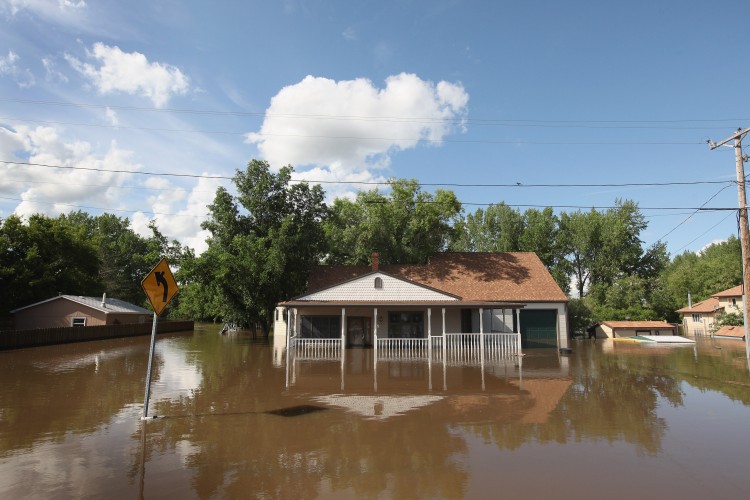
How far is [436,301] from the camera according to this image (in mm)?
22938

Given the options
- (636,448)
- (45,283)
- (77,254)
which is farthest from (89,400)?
(77,254)

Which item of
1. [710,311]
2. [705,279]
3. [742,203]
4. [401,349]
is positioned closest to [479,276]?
[401,349]

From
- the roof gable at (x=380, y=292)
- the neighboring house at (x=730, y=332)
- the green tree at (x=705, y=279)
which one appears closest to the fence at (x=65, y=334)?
the roof gable at (x=380, y=292)

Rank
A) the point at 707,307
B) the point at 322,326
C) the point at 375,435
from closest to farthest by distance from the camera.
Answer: the point at 375,435 → the point at 322,326 → the point at 707,307

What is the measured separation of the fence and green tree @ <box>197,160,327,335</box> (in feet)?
17.4

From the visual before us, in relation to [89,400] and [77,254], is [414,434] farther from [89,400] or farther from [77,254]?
[77,254]

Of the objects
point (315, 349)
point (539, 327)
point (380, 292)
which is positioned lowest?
point (315, 349)

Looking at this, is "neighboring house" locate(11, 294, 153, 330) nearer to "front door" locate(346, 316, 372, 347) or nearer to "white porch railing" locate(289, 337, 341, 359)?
"white porch railing" locate(289, 337, 341, 359)

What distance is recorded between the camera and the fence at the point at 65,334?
24.0 m

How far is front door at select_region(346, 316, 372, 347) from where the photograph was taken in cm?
2539

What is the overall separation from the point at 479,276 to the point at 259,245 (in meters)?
14.6

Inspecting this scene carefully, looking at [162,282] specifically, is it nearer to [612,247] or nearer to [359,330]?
[359,330]

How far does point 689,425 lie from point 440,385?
6.26m

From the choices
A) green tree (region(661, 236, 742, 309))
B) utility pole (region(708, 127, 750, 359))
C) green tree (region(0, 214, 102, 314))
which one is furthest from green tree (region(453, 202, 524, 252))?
green tree (region(0, 214, 102, 314))
